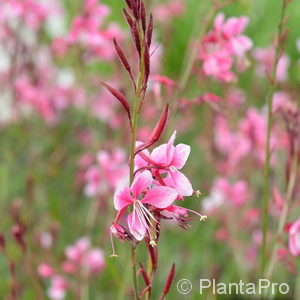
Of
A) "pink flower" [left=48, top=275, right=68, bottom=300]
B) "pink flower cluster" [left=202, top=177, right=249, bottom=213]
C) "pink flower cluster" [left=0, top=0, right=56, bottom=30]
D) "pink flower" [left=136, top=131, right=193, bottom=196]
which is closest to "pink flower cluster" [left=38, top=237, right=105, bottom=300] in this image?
"pink flower" [left=48, top=275, right=68, bottom=300]

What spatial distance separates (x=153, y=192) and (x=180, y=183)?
0.17 feet

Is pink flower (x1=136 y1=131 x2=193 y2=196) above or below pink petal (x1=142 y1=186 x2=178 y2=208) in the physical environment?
above

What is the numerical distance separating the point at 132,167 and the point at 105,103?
2.27m

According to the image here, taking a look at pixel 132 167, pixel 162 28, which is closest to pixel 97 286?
pixel 132 167

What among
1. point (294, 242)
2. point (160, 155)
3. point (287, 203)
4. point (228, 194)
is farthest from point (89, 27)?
point (160, 155)

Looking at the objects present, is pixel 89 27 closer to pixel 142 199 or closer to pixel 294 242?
pixel 294 242

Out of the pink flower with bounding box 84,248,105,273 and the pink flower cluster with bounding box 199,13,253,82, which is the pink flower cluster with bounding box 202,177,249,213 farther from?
the pink flower cluster with bounding box 199,13,253,82

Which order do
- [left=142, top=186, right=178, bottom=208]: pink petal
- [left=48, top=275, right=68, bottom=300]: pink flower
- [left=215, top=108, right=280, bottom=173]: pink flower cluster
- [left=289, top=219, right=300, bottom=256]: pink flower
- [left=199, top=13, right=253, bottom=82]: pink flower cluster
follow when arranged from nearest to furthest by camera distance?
[left=142, top=186, right=178, bottom=208]: pink petal, [left=289, top=219, right=300, bottom=256]: pink flower, [left=199, top=13, right=253, bottom=82]: pink flower cluster, [left=48, top=275, right=68, bottom=300]: pink flower, [left=215, top=108, right=280, bottom=173]: pink flower cluster

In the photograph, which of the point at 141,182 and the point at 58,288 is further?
the point at 58,288

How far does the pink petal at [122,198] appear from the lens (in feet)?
3.37

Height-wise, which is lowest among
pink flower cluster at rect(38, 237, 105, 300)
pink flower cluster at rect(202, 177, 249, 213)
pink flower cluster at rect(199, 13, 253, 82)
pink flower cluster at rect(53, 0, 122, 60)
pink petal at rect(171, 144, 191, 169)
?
pink flower cluster at rect(38, 237, 105, 300)

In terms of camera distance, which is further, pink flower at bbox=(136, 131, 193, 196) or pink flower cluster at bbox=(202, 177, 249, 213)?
pink flower cluster at bbox=(202, 177, 249, 213)

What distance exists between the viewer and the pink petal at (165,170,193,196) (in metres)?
1.05

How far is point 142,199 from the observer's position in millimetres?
1039
